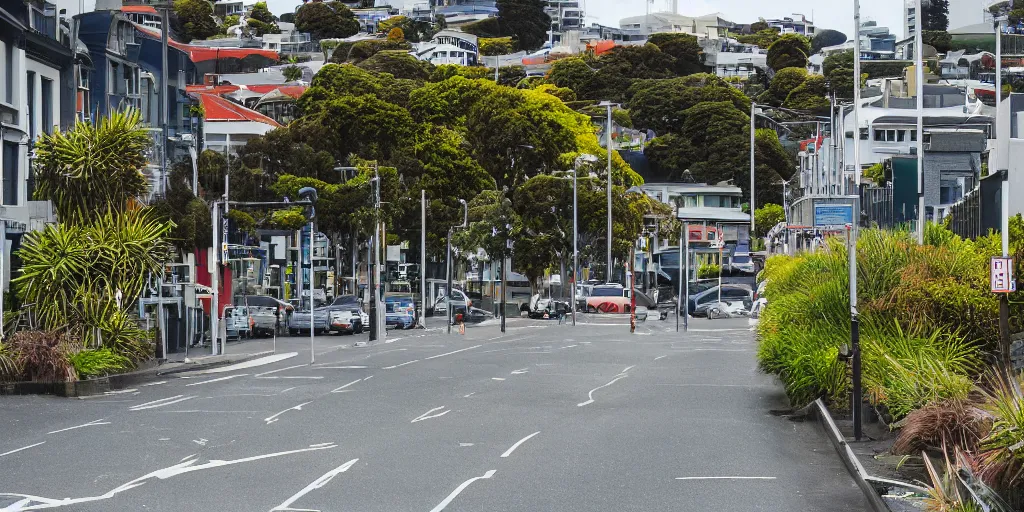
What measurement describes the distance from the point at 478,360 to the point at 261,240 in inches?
1482

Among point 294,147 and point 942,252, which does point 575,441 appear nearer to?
point 942,252

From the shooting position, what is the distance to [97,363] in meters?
29.2

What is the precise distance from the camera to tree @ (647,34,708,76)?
614 feet

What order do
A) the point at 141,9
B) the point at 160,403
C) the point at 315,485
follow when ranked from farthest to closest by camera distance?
the point at 141,9
the point at 160,403
the point at 315,485

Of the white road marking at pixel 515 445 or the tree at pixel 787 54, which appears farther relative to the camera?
the tree at pixel 787 54

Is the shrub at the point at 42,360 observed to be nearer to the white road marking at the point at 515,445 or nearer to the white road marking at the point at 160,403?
the white road marking at the point at 160,403

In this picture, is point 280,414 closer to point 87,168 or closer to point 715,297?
point 87,168

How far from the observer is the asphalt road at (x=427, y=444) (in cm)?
1505

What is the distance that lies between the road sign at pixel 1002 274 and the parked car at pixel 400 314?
1862 inches

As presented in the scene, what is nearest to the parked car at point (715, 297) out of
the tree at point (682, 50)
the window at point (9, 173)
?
the window at point (9, 173)

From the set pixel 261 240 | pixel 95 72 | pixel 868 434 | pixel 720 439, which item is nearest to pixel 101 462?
pixel 720 439

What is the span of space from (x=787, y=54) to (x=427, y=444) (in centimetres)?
17726

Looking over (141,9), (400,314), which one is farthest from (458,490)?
(141,9)

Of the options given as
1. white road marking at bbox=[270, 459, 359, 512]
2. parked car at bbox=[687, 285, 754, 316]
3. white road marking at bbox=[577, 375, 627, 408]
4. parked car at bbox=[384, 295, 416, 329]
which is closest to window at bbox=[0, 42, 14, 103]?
white road marking at bbox=[577, 375, 627, 408]
